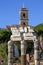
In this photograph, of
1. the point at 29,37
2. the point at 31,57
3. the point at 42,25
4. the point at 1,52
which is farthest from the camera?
the point at 42,25

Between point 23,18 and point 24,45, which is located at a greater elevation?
point 23,18

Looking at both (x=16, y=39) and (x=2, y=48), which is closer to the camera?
(x=16, y=39)

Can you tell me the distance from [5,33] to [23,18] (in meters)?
25.1

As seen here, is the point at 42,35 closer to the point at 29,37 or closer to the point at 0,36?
the point at 0,36

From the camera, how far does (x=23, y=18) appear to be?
249 feet

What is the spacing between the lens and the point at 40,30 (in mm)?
47344

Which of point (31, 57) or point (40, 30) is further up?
point (40, 30)

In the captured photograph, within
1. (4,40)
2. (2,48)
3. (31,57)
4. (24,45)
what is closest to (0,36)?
(4,40)

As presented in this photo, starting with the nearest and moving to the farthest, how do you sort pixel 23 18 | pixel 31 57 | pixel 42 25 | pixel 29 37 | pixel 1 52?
pixel 29 37, pixel 31 57, pixel 1 52, pixel 42 25, pixel 23 18

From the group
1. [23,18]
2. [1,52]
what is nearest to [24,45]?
[1,52]

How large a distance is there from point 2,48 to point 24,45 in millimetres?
18070

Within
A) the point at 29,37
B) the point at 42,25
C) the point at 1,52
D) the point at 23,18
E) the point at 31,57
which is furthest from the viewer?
the point at 23,18

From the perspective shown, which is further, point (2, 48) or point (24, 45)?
point (2, 48)

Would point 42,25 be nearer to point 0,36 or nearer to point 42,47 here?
point 42,47
